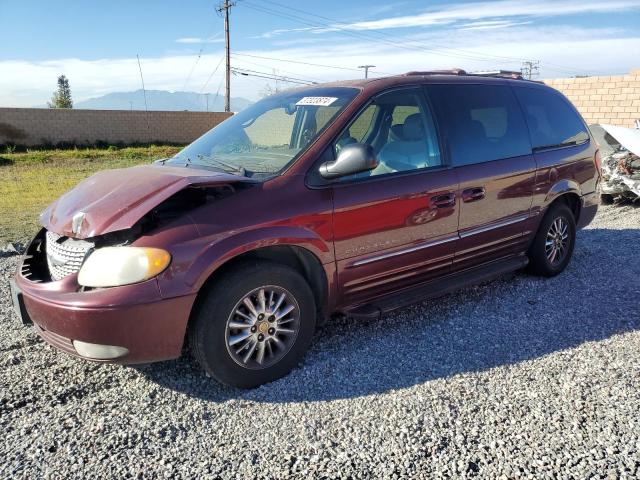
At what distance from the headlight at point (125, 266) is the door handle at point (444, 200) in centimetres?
204

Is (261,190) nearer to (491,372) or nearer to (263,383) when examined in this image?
(263,383)

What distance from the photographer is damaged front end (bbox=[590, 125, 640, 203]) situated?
27.4ft

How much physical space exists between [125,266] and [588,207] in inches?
185

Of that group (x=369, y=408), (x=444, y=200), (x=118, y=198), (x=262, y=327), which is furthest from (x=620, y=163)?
(x=118, y=198)

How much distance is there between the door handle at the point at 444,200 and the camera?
3983 millimetres

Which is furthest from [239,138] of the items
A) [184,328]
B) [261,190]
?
[184,328]

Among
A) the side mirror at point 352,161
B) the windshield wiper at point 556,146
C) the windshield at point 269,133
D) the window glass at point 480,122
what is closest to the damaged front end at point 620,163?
the windshield wiper at point 556,146

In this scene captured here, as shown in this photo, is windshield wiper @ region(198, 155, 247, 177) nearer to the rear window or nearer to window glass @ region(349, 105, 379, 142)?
window glass @ region(349, 105, 379, 142)

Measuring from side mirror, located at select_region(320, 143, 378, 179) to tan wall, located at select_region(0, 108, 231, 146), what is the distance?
98.1 feet

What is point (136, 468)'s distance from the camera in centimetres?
259

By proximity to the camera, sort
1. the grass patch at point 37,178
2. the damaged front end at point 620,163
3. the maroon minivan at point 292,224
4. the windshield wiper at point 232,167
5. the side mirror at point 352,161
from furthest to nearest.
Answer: the grass patch at point 37,178 < the damaged front end at point 620,163 < the windshield wiper at point 232,167 < the side mirror at point 352,161 < the maroon minivan at point 292,224

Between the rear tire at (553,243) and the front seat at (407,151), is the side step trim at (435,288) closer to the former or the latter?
the rear tire at (553,243)

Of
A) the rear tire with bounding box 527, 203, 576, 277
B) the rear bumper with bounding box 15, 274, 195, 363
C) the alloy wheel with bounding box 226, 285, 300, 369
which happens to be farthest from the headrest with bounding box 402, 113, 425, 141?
the rear bumper with bounding box 15, 274, 195, 363

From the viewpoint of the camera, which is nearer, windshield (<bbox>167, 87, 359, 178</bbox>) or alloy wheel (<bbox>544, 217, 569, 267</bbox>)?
windshield (<bbox>167, 87, 359, 178</bbox>)
